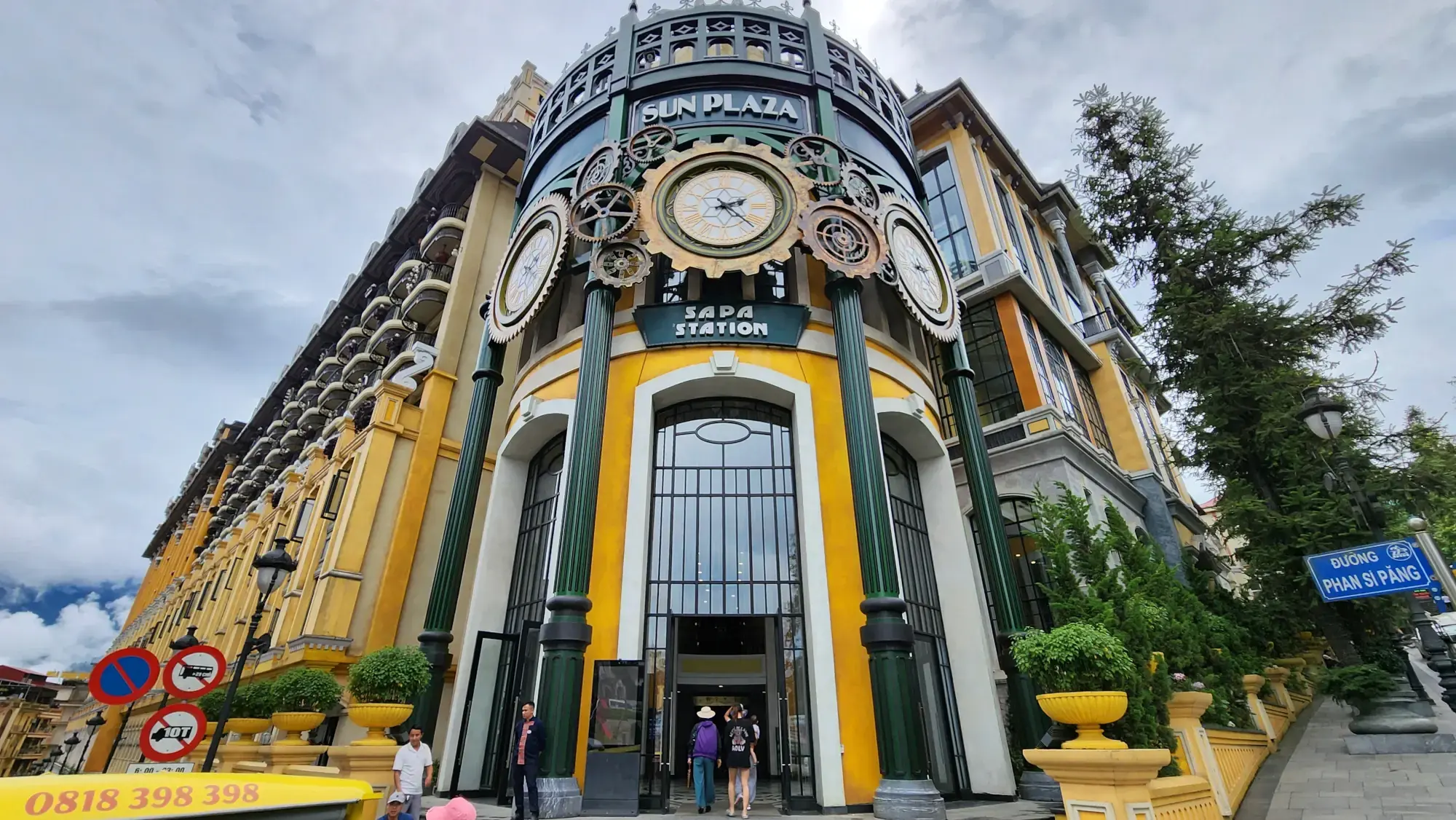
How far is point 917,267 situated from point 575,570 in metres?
11.6

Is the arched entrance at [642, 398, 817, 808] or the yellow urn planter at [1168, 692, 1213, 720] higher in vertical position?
the arched entrance at [642, 398, 817, 808]

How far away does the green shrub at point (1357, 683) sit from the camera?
12617 millimetres

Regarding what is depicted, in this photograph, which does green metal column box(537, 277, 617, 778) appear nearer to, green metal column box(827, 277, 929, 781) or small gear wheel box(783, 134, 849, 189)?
green metal column box(827, 277, 929, 781)

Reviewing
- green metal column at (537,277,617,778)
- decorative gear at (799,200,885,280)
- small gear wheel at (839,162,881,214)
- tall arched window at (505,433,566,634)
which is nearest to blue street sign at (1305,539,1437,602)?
decorative gear at (799,200,885,280)

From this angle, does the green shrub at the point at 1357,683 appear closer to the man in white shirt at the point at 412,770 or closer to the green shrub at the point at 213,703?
the man in white shirt at the point at 412,770

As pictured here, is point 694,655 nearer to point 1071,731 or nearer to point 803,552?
point 803,552

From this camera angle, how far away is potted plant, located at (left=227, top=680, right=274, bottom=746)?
14.3 m

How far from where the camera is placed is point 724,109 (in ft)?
60.0

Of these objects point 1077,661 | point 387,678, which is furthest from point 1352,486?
point 387,678

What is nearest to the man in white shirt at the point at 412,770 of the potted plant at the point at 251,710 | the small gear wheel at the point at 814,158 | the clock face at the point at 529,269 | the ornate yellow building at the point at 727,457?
the ornate yellow building at the point at 727,457

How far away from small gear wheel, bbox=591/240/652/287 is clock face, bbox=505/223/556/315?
2016 millimetres

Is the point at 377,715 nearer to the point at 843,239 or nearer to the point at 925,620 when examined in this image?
the point at 925,620

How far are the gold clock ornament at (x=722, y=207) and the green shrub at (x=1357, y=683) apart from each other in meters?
13.8

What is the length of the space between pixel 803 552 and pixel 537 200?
1295cm
